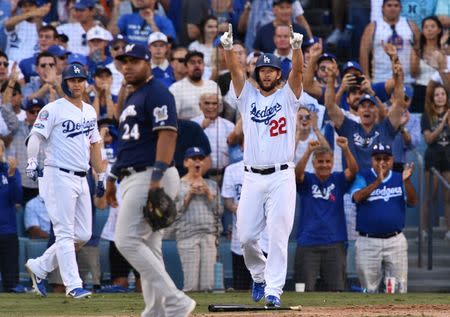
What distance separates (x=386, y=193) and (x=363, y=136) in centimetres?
99

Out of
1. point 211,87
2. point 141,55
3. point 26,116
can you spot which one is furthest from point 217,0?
point 141,55

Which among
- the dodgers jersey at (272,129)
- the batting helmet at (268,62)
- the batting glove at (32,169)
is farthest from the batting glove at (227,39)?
the batting glove at (32,169)

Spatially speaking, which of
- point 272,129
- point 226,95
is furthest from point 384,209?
point 272,129

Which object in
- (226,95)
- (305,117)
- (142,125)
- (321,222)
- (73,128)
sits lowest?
(321,222)

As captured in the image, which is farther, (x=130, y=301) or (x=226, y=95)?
(x=226, y=95)

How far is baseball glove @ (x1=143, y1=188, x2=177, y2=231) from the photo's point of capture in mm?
7098

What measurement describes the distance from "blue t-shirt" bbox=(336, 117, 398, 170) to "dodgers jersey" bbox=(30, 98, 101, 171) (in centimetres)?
387

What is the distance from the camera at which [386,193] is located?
42.4 feet

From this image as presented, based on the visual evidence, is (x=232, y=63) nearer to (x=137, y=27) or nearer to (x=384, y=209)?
(x=384, y=209)

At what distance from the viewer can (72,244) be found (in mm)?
10688

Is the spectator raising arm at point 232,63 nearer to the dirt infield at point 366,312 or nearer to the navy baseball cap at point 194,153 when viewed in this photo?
the dirt infield at point 366,312

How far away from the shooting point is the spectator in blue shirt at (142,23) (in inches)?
603

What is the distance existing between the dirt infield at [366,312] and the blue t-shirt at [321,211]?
110 inches

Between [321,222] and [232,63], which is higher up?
[232,63]
